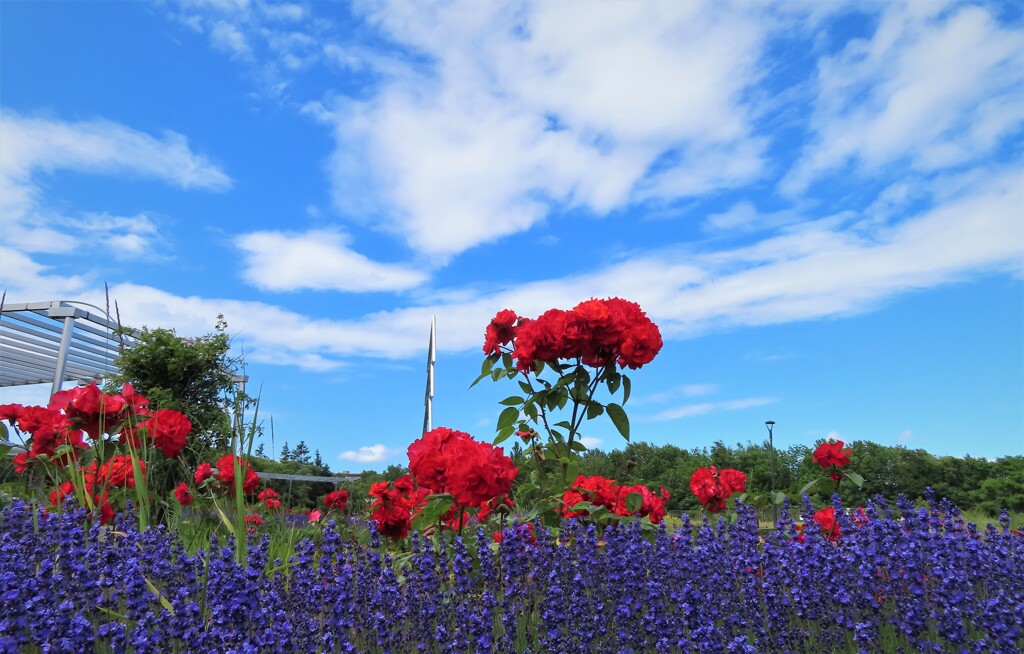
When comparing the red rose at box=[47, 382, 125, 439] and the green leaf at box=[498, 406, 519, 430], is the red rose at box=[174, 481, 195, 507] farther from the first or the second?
the green leaf at box=[498, 406, 519, 430]

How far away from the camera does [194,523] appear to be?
4.90m

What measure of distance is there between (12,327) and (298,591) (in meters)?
17.3

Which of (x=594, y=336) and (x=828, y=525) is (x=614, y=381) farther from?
(x=828, y=525)

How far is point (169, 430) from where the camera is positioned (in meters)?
4.66

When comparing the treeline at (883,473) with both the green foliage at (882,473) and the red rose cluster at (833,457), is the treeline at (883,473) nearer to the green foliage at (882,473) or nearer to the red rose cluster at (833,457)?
the green foliage at (882,473)

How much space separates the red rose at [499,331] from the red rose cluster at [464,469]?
1.16 metres

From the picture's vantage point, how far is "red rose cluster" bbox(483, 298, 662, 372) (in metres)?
4.16

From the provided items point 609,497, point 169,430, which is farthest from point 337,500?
point 609,497

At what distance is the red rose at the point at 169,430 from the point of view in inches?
182

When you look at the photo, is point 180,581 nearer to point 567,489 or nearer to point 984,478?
point 567,489

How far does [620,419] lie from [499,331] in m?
1.03

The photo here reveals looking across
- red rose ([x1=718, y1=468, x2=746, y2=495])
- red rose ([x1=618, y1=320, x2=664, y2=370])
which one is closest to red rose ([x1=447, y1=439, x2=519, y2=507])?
red rose ([x1=618, y1=320, x2=664, y2=370])

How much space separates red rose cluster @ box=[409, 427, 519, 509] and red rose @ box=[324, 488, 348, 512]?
1.87 metres

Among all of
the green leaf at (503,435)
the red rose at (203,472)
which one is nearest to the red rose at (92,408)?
the red rose at (203,472)
